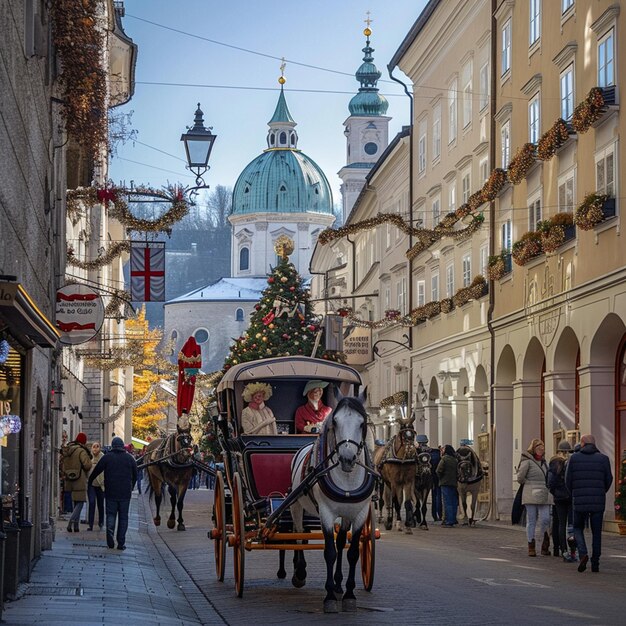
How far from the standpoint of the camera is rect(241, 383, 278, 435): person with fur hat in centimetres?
1778

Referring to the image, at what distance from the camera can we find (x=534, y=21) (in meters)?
34.2

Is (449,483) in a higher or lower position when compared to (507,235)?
lower

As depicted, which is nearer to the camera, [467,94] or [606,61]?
[606,61]

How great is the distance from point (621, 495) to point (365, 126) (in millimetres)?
103510

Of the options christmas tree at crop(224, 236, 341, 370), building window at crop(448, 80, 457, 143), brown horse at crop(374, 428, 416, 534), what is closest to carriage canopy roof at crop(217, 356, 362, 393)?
brown horse at crop(374, 428, 416, 534)

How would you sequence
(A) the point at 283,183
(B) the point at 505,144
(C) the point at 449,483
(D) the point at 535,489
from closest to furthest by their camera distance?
(D) the point at 535,489
(C) the point at 449,483
(B) the point at 505,144
(A) the point at 283,183

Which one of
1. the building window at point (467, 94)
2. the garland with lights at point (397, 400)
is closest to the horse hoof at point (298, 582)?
the building window at point (467, 94)

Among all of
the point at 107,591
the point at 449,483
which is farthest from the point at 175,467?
the point at 107,591

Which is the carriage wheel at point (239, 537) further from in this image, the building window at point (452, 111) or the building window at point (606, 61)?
the building window at point (452, 111)

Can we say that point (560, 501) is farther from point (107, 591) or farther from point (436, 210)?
point (436, 210)

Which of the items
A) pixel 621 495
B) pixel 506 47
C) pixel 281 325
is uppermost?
pixel 506 47

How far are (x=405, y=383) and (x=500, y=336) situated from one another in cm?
1849

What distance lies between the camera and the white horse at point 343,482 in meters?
14.1

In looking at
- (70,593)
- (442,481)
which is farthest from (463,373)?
(70,593)
